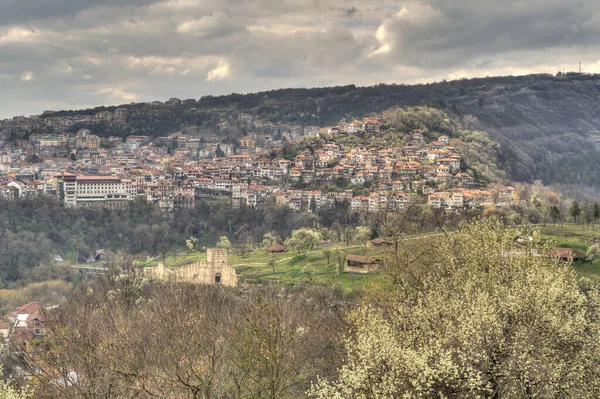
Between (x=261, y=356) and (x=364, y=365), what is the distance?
11.1 ft

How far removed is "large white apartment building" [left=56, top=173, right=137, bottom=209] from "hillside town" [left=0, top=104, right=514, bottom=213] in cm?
17

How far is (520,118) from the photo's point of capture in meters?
165

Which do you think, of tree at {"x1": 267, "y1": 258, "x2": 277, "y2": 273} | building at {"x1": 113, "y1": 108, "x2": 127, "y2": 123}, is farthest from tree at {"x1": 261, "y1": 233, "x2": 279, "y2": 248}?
building at {"x1": 113, "y1": 108, "x2": 127, "y2": 123}

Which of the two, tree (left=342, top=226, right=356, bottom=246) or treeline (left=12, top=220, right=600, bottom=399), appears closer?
treeline (left=12, top=220, right=600, bottom=399)

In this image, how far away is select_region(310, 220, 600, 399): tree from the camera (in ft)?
48.1

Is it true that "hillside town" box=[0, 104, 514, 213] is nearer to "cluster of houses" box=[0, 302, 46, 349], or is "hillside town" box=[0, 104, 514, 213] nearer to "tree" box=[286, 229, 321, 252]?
"tree" box=[286, 229, 321, 252]

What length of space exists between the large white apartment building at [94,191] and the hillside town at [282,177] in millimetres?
172

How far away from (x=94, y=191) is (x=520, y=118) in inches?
4709

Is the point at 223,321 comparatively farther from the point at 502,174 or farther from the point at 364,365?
the point at 502,174

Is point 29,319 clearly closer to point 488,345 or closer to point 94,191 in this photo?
point 488,345

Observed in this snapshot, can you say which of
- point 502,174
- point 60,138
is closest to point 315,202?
point 502,174

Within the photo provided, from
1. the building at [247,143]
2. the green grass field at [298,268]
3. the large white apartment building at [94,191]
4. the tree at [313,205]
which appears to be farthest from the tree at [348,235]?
the building at [247,143]

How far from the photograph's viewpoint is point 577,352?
655 inches

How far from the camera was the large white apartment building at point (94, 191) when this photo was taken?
10225cm
